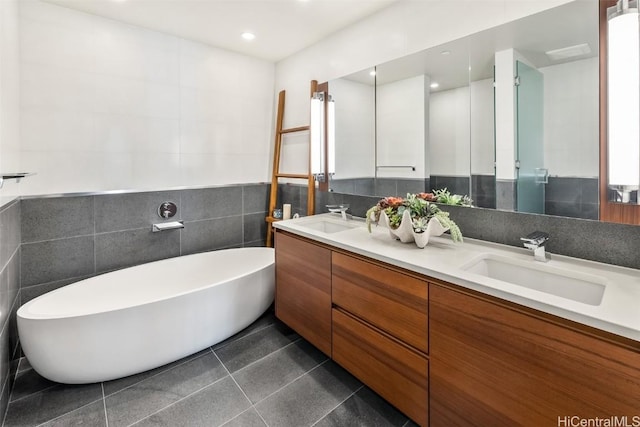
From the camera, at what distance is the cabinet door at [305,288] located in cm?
179

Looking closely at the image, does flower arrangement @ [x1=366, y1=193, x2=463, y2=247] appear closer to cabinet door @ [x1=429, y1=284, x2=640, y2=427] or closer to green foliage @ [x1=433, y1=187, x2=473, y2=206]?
green foliage @ [x1=433, y1=187, x2=473, y2=206]

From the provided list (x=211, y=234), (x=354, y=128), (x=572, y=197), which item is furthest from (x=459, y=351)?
(x=211, y=234)

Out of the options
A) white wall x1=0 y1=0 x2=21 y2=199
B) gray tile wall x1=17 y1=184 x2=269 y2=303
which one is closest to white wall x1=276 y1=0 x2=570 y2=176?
gray tile wall x1=17 y1=184 x2=269 y2=303

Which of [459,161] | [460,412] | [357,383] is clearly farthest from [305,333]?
[459,161]

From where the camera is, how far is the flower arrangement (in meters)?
1.55

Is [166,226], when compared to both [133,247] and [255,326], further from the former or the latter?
[255,326]

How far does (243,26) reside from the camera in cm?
236

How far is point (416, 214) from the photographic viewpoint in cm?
166

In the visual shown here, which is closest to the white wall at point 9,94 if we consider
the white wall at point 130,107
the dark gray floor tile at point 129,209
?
the white wall at point 130,107

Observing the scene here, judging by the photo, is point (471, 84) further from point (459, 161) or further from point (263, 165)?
point (263, 165)

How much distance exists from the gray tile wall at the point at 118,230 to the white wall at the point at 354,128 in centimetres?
109

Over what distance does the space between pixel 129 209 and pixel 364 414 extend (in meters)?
2.22

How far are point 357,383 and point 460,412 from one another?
0.70 meters

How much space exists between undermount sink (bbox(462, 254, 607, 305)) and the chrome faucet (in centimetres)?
4
